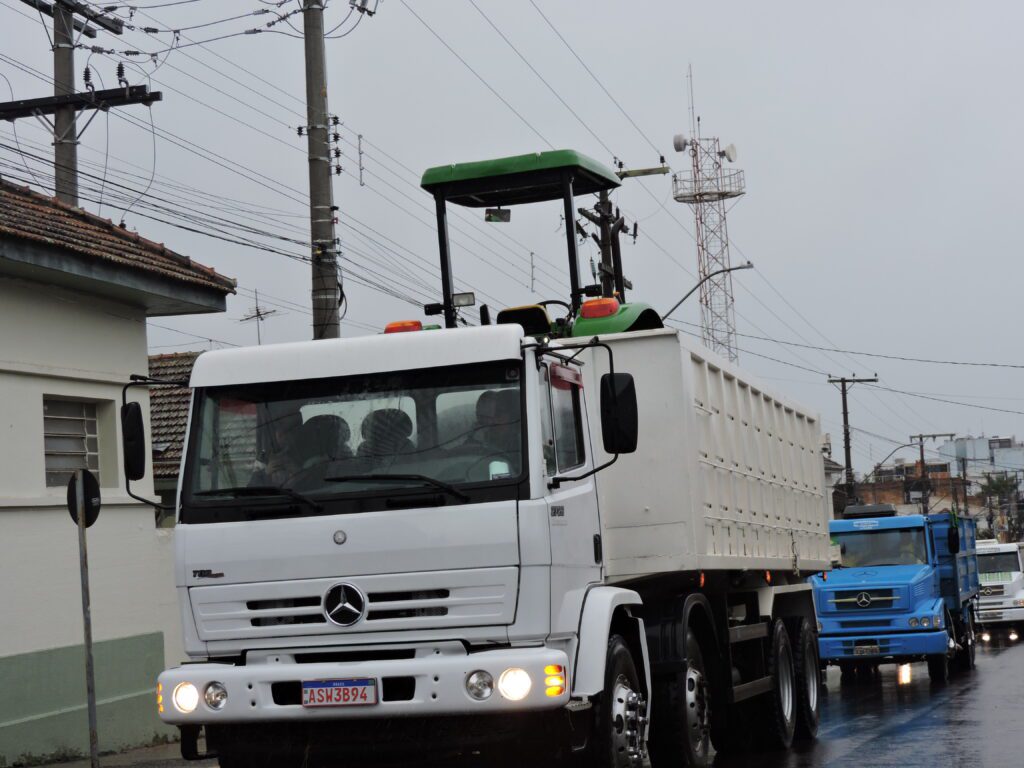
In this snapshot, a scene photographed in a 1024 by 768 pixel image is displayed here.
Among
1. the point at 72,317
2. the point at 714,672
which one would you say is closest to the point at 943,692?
Result: the point at 714,672

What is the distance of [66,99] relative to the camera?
71.2ft

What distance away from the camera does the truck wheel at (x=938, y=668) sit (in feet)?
70.9

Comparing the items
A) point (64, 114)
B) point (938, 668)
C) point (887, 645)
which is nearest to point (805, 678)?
point (887, 645)

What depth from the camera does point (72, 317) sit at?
1435 cm

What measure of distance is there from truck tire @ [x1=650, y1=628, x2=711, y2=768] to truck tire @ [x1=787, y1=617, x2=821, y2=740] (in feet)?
12.1

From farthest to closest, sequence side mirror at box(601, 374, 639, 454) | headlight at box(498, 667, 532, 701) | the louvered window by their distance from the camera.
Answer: the louvered window, side mirror at box(601, 374, 639, 454), headlight at box(498, 667, 532, 701)

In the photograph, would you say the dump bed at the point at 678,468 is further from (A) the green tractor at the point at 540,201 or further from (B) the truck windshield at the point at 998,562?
(B) the truck windshield at the point at 998,562

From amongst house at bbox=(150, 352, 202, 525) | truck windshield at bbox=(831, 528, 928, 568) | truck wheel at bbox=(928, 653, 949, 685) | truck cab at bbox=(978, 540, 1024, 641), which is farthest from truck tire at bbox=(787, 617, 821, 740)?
truck cab at bbox=(978, 540, 1024, 641)

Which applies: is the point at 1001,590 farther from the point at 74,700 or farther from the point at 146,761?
the point at 74,700

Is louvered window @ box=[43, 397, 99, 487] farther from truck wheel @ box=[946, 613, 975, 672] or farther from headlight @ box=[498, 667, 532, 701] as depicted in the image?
truck wheel @ box=[946, 613, 975, 672]

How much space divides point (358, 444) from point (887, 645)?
15.5m

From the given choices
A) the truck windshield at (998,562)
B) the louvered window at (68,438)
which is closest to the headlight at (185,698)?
the louvered window at (68,438)

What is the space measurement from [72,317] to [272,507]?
731 cm

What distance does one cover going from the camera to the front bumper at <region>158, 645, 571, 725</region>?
732 centimetres
